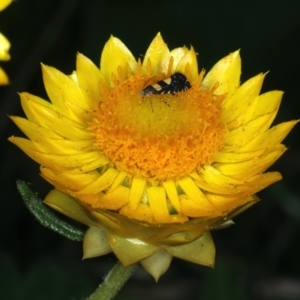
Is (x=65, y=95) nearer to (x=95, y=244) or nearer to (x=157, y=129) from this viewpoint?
(x=157, y=129)

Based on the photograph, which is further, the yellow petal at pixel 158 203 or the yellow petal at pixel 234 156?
the yellow petal at pixel 234 156

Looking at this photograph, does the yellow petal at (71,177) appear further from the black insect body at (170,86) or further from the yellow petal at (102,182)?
the black insect body at (170,86)

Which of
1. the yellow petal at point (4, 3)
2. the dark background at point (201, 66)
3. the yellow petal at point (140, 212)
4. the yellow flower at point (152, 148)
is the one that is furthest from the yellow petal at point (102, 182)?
the dark background at point (201, 66)

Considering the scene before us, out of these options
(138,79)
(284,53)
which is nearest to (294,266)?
(284,53)

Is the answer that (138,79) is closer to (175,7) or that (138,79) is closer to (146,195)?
(146,195)

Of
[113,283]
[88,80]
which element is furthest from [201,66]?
[113,283]

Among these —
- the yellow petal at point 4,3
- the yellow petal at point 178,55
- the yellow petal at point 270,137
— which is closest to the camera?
the yellow petal at point 4,3
